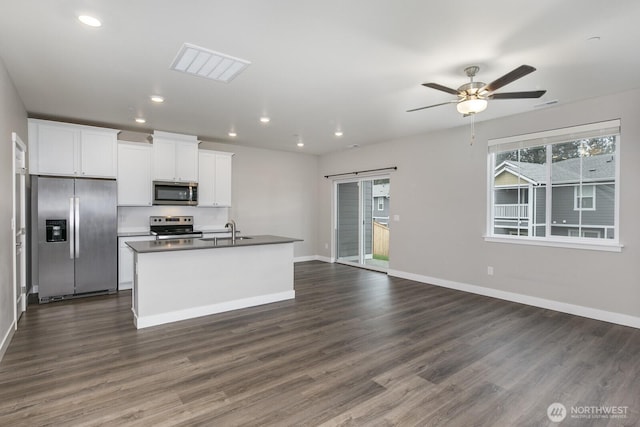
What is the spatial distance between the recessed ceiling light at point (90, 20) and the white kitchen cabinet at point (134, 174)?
327cm

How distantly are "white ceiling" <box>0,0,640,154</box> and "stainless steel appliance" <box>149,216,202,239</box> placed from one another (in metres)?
2.01

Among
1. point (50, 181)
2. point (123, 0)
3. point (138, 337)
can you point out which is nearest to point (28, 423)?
point (138, 337)

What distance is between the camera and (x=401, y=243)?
6.40 m

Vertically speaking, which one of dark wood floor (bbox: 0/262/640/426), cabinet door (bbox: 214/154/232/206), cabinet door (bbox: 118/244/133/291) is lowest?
dark wood floor (bbox: 0/262/640/426)

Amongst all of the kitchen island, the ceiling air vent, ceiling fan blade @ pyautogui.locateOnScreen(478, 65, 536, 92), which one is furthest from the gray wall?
ceiling fan blade @ pyautogui.locateOnScreen(478, 65, 536, 92)

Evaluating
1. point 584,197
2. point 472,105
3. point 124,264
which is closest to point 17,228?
point 124,264

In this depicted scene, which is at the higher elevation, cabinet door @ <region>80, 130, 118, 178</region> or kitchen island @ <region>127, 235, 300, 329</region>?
cabinet door @ <region>80, 130, 118, 178</region>

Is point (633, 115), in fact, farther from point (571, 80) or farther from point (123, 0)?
point (123, 0)

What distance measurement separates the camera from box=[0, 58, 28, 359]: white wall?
3.01m

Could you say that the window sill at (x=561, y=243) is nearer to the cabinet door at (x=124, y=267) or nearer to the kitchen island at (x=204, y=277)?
the kitchen island at (x=204, y=277)

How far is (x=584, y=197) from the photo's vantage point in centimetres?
424

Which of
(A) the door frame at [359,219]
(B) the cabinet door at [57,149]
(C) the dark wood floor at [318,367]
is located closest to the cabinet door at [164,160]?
(B) the cabinet door at [57,149]

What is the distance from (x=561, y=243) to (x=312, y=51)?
4009 millimetres

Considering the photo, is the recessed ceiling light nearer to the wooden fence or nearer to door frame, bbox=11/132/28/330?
door frame, bbox=11/132/28/330
